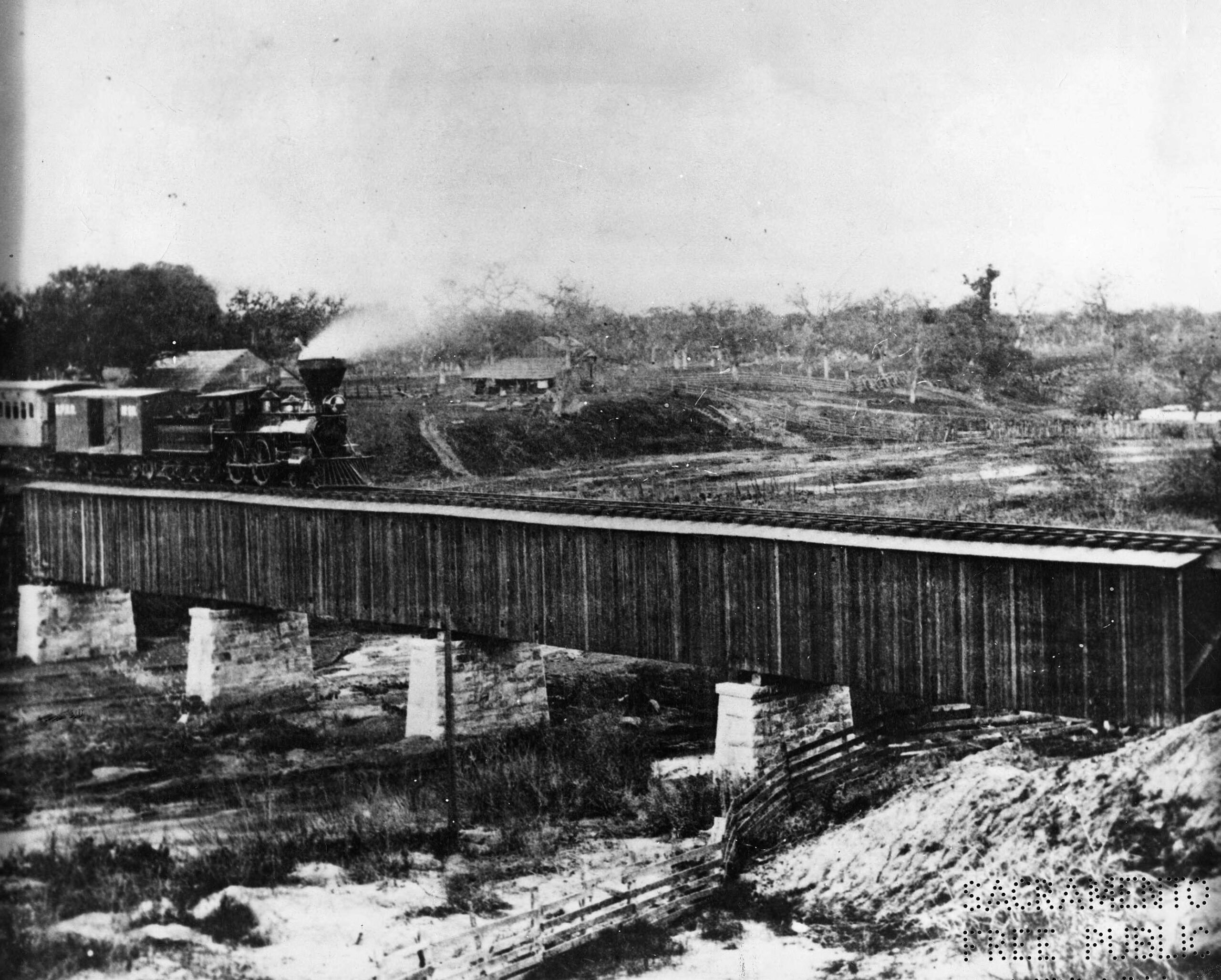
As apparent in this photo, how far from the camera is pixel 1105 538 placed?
1470cm

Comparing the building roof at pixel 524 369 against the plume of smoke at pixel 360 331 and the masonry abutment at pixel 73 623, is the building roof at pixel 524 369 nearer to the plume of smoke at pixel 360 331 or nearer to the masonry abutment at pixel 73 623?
the plume of smoke at pixel 360 331

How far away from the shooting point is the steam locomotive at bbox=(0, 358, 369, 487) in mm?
25953

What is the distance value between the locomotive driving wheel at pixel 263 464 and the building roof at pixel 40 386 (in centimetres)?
597

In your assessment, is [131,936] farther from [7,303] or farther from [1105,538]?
[1105,538]

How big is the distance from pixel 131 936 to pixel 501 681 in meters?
9.66

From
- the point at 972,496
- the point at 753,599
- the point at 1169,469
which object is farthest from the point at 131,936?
the point at 1169,469

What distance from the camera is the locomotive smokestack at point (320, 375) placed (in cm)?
2577

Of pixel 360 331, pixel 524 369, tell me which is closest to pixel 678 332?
pixel 524 369

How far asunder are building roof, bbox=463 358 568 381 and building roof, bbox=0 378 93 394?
13489 millimetres

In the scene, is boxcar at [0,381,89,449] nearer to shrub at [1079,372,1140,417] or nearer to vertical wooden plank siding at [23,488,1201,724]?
vertical wooden plank siding at [23,488,1201,724]

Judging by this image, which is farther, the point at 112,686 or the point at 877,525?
the point at 112,686

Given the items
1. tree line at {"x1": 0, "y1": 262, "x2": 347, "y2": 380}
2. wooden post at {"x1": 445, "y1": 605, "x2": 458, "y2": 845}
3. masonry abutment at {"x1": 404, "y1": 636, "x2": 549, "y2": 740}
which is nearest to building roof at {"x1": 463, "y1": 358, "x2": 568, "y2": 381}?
tree line at {"x1": 0, "y1": 262, "x2": 347, "y2": 380}

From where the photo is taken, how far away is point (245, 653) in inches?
962

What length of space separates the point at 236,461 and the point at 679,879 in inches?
656
